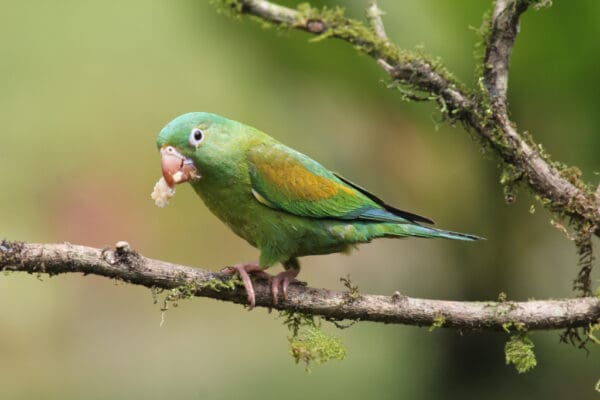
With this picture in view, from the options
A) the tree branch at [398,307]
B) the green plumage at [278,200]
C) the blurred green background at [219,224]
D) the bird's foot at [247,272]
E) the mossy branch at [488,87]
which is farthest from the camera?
the blurred green background at [219,224]

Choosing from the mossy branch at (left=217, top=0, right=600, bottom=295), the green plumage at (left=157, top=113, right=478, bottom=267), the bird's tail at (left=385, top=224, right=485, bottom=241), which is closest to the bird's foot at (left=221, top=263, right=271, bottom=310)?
the green plumage at (left=157, top=113, right=478, bottom=267)

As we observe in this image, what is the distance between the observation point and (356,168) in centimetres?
593

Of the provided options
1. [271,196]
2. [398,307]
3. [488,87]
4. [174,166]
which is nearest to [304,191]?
[271,196]

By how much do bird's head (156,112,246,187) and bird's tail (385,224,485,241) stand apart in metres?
0.86

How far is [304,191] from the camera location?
12.4 feet

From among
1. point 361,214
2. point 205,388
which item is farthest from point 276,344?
point 361,214

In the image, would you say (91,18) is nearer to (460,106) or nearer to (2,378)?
(2,378)

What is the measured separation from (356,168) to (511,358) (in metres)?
2.75

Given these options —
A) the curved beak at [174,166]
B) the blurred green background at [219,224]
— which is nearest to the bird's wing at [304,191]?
the curved beak at [174,166]

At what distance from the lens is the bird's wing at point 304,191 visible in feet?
12.2

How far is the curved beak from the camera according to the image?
350 cm

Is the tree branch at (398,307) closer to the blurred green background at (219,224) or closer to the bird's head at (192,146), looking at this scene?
the bird's head at (192,146)

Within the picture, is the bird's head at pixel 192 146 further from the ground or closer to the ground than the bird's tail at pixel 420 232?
further from the ground

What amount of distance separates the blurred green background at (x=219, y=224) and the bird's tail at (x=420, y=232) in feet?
1.49
